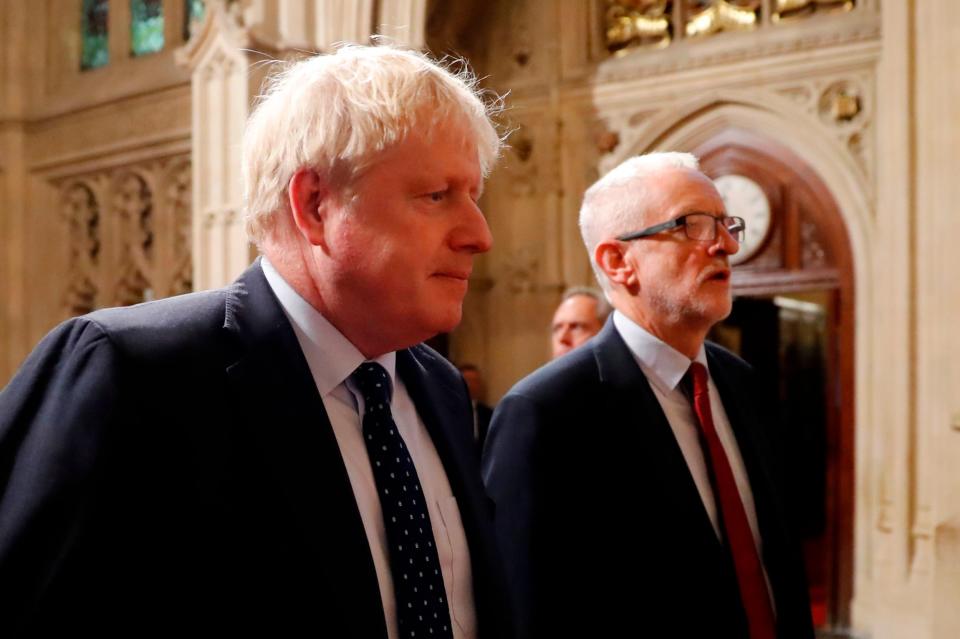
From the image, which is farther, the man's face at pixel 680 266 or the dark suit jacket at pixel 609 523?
the man's face at pixel 680 266

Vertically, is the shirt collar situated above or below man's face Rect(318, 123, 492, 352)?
below

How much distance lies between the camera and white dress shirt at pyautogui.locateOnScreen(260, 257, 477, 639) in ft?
3.75

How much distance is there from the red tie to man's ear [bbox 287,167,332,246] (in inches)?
38.0

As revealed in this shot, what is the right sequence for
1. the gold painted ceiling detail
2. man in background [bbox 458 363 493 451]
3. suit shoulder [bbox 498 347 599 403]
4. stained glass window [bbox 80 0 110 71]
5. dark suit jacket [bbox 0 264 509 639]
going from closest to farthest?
1. dark suit jacket [bbox 0 264 509 639]
2. suit shoulder [bbox 498 347 599 403]
3. man in background [bbox 458 363 493 451]
4. the gold painted ceiling detail
5. stained glass window [bbox 80 0 110 71]

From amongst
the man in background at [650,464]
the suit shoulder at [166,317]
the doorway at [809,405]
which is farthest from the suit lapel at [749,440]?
the doorway at [809,405]

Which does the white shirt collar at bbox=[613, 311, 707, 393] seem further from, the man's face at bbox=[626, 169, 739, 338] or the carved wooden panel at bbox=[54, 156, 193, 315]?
the carved wooden panel at bbox=[54, 156, 193, 315]

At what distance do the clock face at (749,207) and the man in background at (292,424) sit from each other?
487 cm

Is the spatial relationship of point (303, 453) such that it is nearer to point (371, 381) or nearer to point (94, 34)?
point (371, 381)

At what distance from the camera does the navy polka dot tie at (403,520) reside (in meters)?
1.12

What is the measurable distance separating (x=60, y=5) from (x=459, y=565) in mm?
8298

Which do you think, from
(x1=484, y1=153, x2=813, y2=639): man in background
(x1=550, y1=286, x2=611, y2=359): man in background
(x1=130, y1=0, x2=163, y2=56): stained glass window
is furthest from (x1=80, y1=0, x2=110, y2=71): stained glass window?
(x1=484, y1=153, x2=813, y2=639): man in background

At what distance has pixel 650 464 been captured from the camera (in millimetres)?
1736

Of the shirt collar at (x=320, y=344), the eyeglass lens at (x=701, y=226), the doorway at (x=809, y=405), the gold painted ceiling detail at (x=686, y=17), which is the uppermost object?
the gold painted ceiling detail at (x=686, y=17)

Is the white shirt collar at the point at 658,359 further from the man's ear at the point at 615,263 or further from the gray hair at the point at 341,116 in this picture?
the gray hair at the point at 341,116
